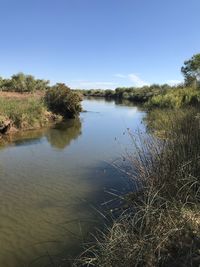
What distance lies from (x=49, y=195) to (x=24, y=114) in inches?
511

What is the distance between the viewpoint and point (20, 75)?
59.7 meters

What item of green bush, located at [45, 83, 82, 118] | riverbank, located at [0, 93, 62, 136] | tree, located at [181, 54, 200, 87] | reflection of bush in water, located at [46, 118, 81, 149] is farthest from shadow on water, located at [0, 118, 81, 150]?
tree, located at [181, 54, 200, 87]

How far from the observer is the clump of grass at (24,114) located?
19891 mm

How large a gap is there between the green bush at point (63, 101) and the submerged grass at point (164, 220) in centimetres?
2236

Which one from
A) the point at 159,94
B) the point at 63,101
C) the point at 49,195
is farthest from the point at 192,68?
the point at 49,195

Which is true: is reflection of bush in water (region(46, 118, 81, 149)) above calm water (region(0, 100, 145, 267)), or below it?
above

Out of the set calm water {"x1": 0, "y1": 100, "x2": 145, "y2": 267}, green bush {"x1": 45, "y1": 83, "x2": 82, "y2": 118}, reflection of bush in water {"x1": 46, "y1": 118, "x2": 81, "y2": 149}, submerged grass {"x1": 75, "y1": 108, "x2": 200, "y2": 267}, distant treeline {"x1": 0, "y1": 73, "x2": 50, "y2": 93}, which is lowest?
calm water {"x1": 0, "y1": 100, "x2": 145, "y2": 267}

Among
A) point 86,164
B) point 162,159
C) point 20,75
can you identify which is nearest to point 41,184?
point 86,164

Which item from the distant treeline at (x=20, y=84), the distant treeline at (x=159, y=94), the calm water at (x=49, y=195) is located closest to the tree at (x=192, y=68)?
the distant treeline at (x=159, y=94)

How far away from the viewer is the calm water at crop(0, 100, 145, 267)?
583cm

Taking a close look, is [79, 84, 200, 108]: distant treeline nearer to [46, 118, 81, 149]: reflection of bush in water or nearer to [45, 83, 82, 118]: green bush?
[46, 118, 81, 149]: reflection of bush in water

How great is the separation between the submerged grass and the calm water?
80 centimetres

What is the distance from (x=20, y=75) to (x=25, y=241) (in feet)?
185

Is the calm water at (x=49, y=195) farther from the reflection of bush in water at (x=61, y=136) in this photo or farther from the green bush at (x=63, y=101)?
the green bush at (x=63, y=101)
